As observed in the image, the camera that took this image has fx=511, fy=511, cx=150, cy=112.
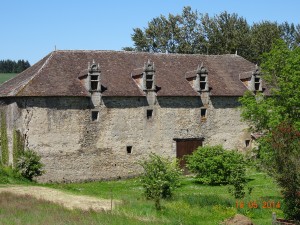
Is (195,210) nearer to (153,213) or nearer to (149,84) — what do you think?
(153,213)

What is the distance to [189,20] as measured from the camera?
67375mm

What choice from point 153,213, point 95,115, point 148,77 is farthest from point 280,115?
point 95,115

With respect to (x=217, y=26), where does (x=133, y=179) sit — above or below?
below

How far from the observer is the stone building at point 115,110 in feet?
119

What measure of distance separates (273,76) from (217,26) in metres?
37.7

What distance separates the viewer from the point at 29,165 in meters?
33.2

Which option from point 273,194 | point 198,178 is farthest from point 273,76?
point 198,178

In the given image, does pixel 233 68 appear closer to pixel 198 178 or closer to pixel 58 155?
pixel 198 178

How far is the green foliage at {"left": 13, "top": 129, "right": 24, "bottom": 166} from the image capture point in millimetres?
36000

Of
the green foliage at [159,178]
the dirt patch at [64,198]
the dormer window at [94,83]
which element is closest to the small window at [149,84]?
the dormer window at [94,83]

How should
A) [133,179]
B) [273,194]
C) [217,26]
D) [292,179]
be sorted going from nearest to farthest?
[292,179]
[273,194]
[133,179]
[217,26]

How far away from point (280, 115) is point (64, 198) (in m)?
12.3

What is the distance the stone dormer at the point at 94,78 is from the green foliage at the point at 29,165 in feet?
22.1

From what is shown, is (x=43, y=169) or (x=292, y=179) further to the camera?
(x=43, y=169)
